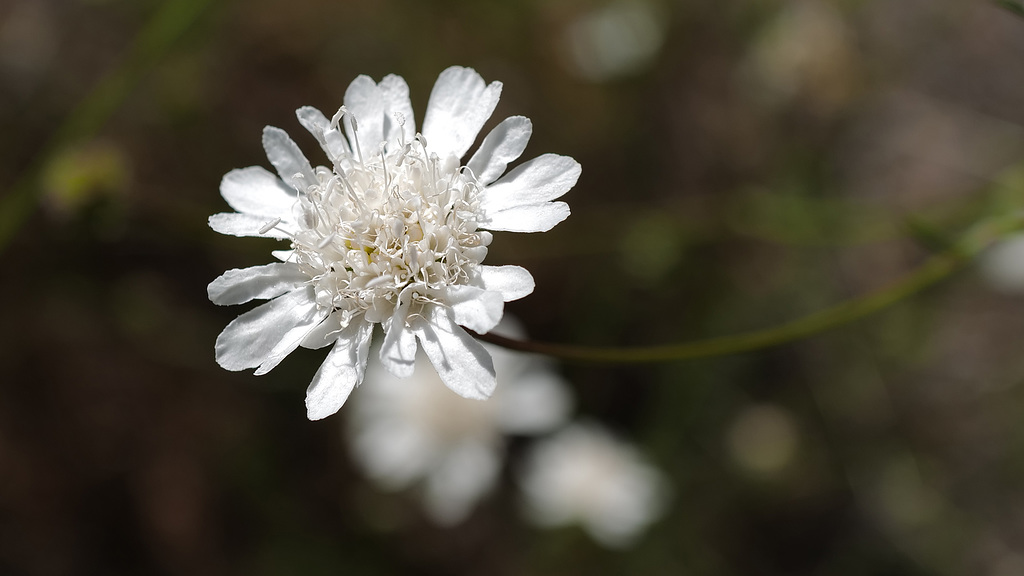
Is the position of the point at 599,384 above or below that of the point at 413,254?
below

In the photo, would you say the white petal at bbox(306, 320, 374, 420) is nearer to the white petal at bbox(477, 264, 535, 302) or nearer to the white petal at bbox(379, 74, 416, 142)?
the white petal at bbox(477, 264, 535, 302)

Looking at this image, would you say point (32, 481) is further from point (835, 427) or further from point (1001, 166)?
point (1001, 166)

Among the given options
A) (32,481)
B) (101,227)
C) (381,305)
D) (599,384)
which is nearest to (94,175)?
(101,227)

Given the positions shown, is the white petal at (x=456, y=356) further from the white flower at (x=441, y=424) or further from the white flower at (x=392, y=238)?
the white flower at (x=441, y=424)

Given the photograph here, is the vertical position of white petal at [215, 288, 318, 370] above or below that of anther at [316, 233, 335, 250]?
below

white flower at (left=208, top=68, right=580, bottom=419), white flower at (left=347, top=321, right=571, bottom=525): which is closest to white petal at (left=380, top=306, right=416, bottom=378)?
white flower at (left=208, top=68, right=580, bottom=419)

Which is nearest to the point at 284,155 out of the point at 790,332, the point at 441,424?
the point at 790,332

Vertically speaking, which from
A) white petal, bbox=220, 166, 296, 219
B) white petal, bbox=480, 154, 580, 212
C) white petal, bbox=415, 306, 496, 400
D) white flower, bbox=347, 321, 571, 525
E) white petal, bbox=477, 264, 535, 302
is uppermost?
white petal, bbox=220, 166, 296, 219
